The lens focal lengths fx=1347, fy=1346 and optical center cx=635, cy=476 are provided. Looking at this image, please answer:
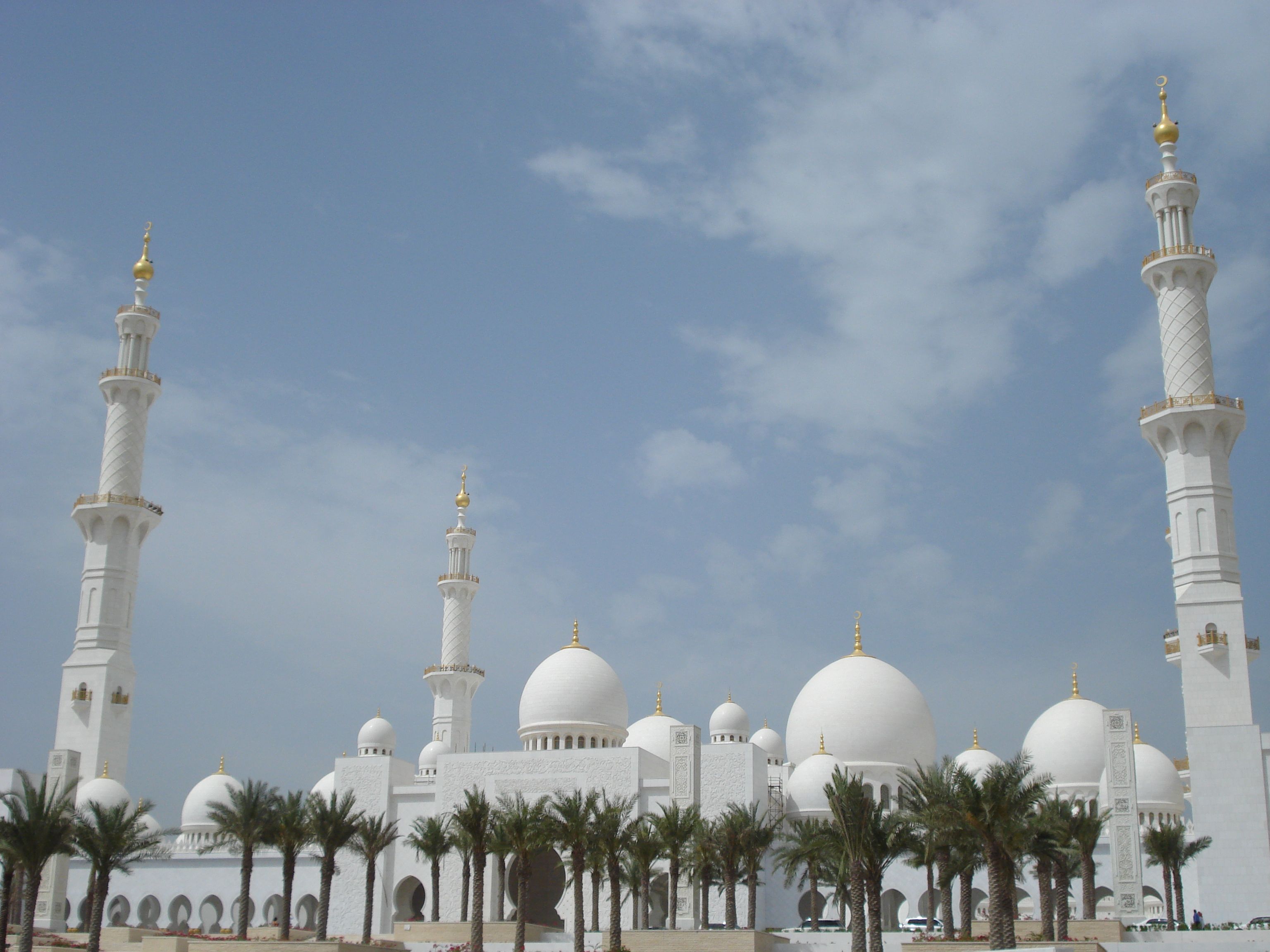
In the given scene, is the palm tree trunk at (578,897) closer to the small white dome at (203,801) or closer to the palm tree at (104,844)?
the palm tree at (104,844)

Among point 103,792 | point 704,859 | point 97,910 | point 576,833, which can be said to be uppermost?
point 103,792

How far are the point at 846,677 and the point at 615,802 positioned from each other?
10.3 metres

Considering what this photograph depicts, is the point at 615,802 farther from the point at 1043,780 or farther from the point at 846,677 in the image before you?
the point at 1043,780

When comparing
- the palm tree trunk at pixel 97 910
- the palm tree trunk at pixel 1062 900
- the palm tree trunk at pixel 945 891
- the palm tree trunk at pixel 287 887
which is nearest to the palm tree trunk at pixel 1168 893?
the palm tree trunk at pixel 1062 900

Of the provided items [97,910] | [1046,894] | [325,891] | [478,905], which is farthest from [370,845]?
[1046,894]

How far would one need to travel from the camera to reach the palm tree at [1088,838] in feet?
91.2

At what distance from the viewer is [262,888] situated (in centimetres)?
4338

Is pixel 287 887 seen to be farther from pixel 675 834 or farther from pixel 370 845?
pixel 675 834

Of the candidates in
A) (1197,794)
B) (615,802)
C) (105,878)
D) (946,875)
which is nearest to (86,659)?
(105,878)

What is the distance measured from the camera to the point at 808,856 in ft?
95.2

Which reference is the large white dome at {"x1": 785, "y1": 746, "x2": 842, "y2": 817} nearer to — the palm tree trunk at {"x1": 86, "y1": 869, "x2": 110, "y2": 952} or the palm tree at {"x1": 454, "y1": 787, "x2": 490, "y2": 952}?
the palm tree at {"x1": 454, "y1": 787, "x2": 490, "y2": 952}

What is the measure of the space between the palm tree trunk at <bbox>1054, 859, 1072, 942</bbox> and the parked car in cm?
551

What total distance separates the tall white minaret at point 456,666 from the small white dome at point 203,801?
7538 millimetres

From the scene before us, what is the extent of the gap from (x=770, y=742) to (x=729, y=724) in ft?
11.5
